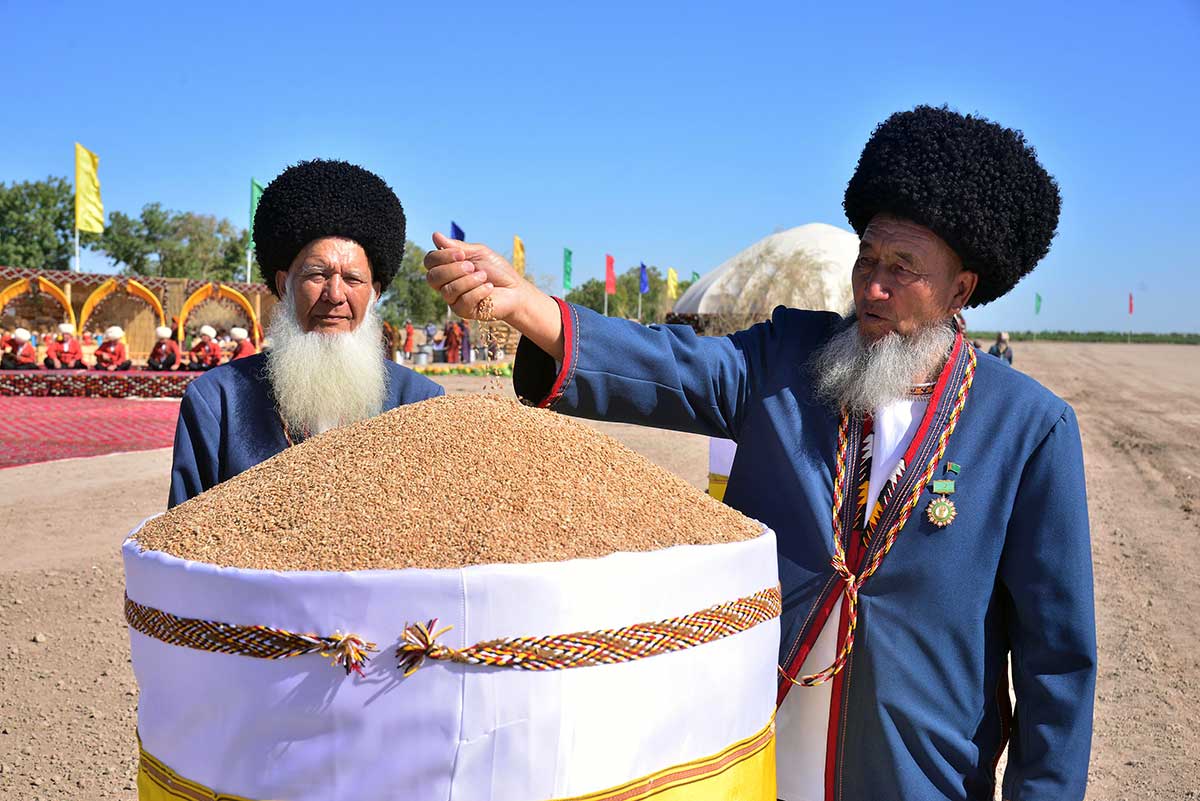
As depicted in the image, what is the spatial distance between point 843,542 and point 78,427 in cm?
1343

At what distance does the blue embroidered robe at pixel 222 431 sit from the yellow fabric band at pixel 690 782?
3.33 ft

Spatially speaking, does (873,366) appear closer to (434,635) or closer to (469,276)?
(469,276)

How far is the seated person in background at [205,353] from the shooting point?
64.5ft

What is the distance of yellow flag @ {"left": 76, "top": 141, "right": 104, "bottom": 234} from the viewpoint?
77.1 ft

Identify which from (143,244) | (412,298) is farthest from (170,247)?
(412,298)

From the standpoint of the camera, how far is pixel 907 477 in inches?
72.0

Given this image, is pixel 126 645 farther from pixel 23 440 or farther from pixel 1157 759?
pixel 23 440

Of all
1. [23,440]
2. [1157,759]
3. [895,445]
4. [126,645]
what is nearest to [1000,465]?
[895,445]

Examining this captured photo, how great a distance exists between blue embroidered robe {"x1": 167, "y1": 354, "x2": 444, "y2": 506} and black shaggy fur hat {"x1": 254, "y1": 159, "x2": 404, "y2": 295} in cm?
29

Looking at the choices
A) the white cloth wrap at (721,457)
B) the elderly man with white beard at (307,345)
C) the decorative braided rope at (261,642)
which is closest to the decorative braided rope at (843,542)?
the decorative braided rope at (261,642)

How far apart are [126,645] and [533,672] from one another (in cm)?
482

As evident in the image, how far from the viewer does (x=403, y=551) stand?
1.16 m

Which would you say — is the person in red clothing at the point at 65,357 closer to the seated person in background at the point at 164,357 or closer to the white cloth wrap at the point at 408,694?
the seated person in background at the point at 164,357

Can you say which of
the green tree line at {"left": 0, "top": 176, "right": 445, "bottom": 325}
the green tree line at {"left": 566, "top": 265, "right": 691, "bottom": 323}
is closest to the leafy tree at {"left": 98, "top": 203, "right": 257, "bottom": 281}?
the green tree line at {"left": 0, "top": 176, "right": 445, "bottom": 325}
